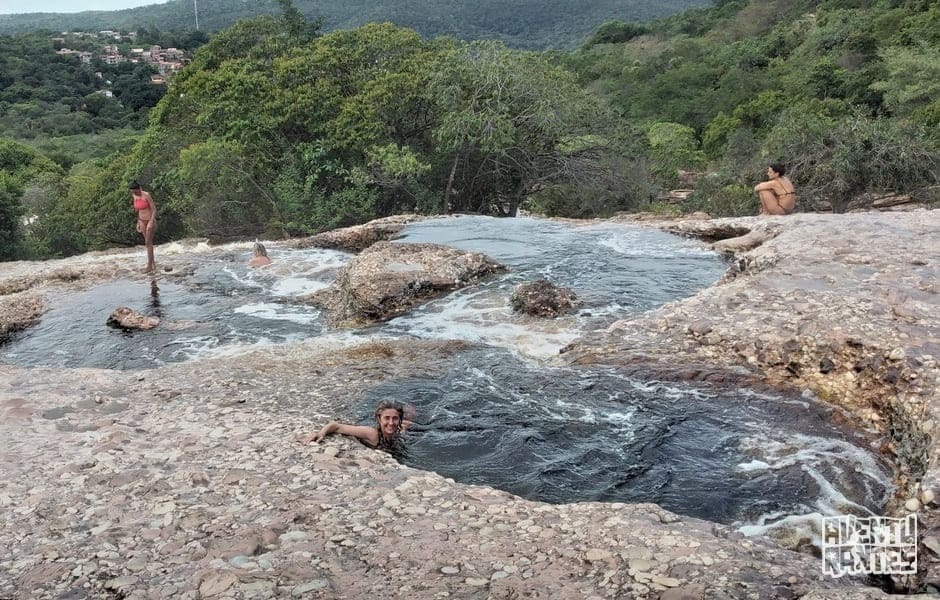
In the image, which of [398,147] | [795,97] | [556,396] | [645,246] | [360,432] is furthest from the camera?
[795,97]

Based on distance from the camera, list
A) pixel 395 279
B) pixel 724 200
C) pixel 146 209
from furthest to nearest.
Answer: pixel 724 200 < pixel 146 209 < pixel 395 279

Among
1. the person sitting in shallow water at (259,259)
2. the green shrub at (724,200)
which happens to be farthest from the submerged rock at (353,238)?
the green shrub at (724,200)

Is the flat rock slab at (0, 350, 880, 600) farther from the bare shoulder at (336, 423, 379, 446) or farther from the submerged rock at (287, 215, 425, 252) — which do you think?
the submerged rock at (287, 215, 425, 252)

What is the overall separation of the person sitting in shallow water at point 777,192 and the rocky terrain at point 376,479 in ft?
12.9

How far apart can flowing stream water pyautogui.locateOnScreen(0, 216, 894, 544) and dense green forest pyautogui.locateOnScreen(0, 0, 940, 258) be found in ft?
23.7

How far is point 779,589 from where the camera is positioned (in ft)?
12.3

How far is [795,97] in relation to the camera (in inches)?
1220

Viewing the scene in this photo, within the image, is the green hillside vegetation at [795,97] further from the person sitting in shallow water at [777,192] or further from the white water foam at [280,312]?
the white water foam at [280,312]

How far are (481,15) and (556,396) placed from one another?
110m

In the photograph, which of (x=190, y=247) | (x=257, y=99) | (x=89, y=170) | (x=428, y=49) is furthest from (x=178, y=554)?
(x=89, y=170)

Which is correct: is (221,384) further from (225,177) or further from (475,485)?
(225,177)

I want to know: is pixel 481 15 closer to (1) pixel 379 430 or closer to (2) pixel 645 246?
(2) pixel 645 246

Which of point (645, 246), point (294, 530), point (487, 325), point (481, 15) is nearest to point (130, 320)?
point (487, 325)

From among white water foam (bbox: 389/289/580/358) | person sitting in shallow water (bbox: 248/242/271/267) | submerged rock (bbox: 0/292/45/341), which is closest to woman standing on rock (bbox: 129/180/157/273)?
person sitting in shallow water (bbox: 248/242/271/267)
